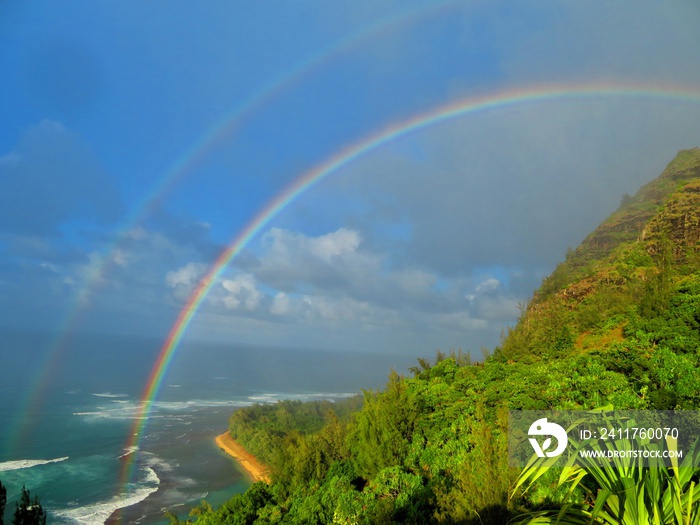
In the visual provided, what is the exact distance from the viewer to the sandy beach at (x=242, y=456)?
58.6 meters

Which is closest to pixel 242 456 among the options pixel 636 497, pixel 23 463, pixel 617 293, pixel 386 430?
pixel 23 463

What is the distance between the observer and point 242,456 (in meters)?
66.5

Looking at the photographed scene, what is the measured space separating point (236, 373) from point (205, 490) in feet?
512

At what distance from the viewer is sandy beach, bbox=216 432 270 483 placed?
58594mm

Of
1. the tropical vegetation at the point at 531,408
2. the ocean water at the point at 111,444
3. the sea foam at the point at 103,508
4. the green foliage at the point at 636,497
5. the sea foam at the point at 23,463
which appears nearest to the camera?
the green foliage at the point at 636,497

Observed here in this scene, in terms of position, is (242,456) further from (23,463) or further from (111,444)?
(23,463)

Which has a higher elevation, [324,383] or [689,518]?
[689,518]

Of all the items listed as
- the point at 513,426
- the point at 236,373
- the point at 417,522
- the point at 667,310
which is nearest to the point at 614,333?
the point at 667,310

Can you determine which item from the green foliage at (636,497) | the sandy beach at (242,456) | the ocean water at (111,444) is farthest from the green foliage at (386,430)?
the sandy beach at (242,456)

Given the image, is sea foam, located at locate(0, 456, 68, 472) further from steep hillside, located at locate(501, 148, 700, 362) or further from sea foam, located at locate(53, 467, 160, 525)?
steep hillside, located at locate(501, 148, 700, 362)

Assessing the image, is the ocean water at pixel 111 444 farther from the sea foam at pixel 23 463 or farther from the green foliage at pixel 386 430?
the green foliage at pixel 386 430

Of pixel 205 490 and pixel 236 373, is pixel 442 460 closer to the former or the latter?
pixel 205 490

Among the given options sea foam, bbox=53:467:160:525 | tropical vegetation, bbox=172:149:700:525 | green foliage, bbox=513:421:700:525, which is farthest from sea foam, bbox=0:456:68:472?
green foliage, bbox=513:421:700:525

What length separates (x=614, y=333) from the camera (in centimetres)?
2036
